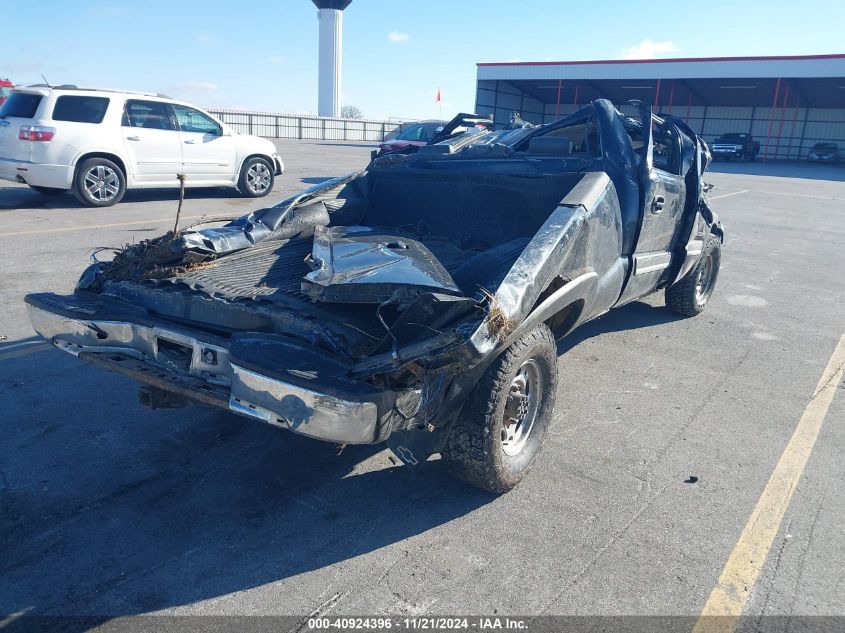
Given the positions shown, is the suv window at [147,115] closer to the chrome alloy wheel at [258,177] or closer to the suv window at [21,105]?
the suv window at [21,105]

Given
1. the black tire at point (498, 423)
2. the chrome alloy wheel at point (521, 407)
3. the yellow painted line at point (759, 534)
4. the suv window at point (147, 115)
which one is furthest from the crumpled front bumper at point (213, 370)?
the suv window at point (147, 115)

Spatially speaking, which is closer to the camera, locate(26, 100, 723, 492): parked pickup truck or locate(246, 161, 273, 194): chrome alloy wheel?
locate(26, 100, 723, 492): parked pickup truck

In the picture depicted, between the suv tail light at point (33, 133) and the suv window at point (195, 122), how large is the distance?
2.16 metres

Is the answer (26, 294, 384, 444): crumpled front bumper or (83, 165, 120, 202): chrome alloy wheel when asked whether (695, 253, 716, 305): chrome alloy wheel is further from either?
(83, 165, 120, 202): chrome alloy wheel

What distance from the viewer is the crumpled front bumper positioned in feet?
7.91

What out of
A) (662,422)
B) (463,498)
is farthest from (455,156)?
(463,498)

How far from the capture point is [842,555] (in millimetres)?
2848

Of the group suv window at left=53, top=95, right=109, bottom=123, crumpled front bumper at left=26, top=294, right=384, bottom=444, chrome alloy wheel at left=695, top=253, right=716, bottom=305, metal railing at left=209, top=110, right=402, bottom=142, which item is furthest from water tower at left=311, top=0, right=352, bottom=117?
crumpled front bumper at left=26, top=294, right=384, bottom=444

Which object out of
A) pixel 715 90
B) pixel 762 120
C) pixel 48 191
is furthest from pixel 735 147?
pixel 48 191

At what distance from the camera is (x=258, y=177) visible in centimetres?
1274

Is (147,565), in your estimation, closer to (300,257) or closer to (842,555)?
(300,257)

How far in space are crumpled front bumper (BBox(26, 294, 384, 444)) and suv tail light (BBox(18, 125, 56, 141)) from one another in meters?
7.97

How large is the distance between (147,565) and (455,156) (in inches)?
146

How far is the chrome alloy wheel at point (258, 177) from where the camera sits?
12.6m
